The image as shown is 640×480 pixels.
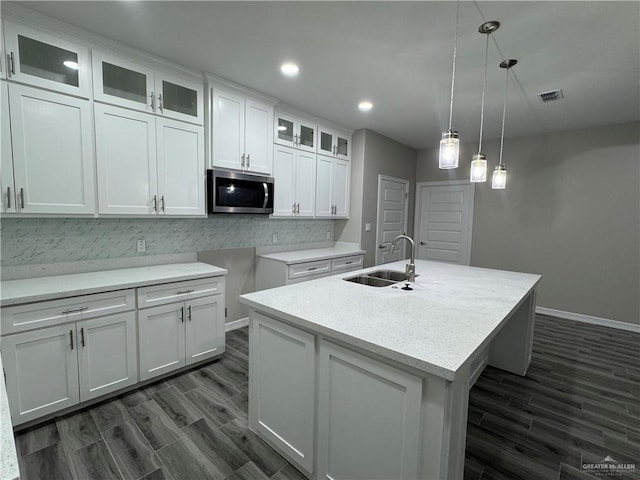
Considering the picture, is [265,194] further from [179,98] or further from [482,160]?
[482,160]

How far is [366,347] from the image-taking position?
4.08ft

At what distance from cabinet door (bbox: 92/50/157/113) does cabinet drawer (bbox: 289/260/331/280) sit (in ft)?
6.66

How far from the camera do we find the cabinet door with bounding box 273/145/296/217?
11.5 feet

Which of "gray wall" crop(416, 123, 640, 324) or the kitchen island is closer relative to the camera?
the kitchen island

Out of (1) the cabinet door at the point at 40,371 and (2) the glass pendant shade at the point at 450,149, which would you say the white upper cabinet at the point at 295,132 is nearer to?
(2) the glass pendant shade at the point at 450,149

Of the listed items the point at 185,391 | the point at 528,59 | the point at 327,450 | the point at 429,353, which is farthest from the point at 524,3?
the point at 185,391

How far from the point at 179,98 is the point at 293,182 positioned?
148cm

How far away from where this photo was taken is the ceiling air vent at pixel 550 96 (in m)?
3.01

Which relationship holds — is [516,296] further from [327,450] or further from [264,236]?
[264,236]

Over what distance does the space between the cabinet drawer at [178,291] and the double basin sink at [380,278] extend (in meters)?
1.20

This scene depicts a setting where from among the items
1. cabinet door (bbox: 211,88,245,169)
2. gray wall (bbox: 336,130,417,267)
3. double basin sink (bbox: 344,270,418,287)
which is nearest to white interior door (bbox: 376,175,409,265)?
gray wall (bbox: 336,130,417,267)

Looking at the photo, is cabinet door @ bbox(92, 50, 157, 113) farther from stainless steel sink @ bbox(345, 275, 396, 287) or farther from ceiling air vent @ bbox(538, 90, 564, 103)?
ceiling air vent @ bbox(538, 90, 564, 103)

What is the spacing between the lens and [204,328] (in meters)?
2.68

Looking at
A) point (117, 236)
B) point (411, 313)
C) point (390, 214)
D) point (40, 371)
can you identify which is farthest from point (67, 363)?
point (390, 214)
